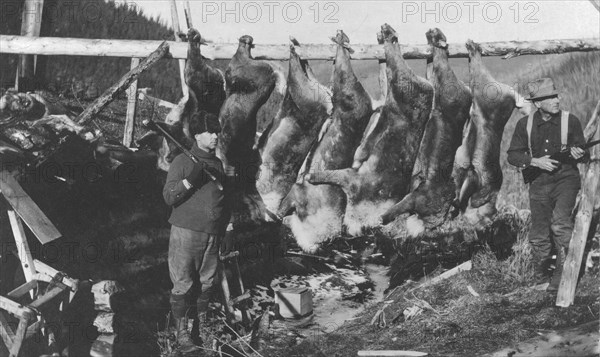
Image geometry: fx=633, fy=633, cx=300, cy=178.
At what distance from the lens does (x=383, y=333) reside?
17.6ft

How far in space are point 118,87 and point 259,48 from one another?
4.33 feet

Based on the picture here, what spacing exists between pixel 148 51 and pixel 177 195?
60.4 inches

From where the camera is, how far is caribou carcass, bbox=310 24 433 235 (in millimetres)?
6328

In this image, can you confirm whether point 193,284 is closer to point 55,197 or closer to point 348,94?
point 55,197

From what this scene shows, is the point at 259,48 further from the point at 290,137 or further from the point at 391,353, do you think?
the point at 391,353

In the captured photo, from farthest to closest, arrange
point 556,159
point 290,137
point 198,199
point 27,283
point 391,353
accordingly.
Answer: point 290,137 < point 556,159 < point 198,199 < point 27,283 < point 391,353

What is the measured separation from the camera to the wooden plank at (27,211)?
473 centimetres

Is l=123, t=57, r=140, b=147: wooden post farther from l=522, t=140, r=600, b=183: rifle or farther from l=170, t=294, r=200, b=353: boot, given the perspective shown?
l=522, t=140, r=600, b=183: rifle

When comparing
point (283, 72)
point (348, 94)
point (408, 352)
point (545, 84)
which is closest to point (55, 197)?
point (283, 72)

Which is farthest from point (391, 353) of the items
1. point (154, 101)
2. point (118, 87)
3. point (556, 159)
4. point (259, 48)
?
point (154, 101)

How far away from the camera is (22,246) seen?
4953mm

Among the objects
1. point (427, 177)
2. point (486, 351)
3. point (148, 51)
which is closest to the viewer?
point (486, 351)

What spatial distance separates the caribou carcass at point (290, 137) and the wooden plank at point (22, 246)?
2.28 metres

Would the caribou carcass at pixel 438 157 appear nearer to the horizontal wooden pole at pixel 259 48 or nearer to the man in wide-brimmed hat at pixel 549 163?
the horizontal wooden pole at pixel 259 48
